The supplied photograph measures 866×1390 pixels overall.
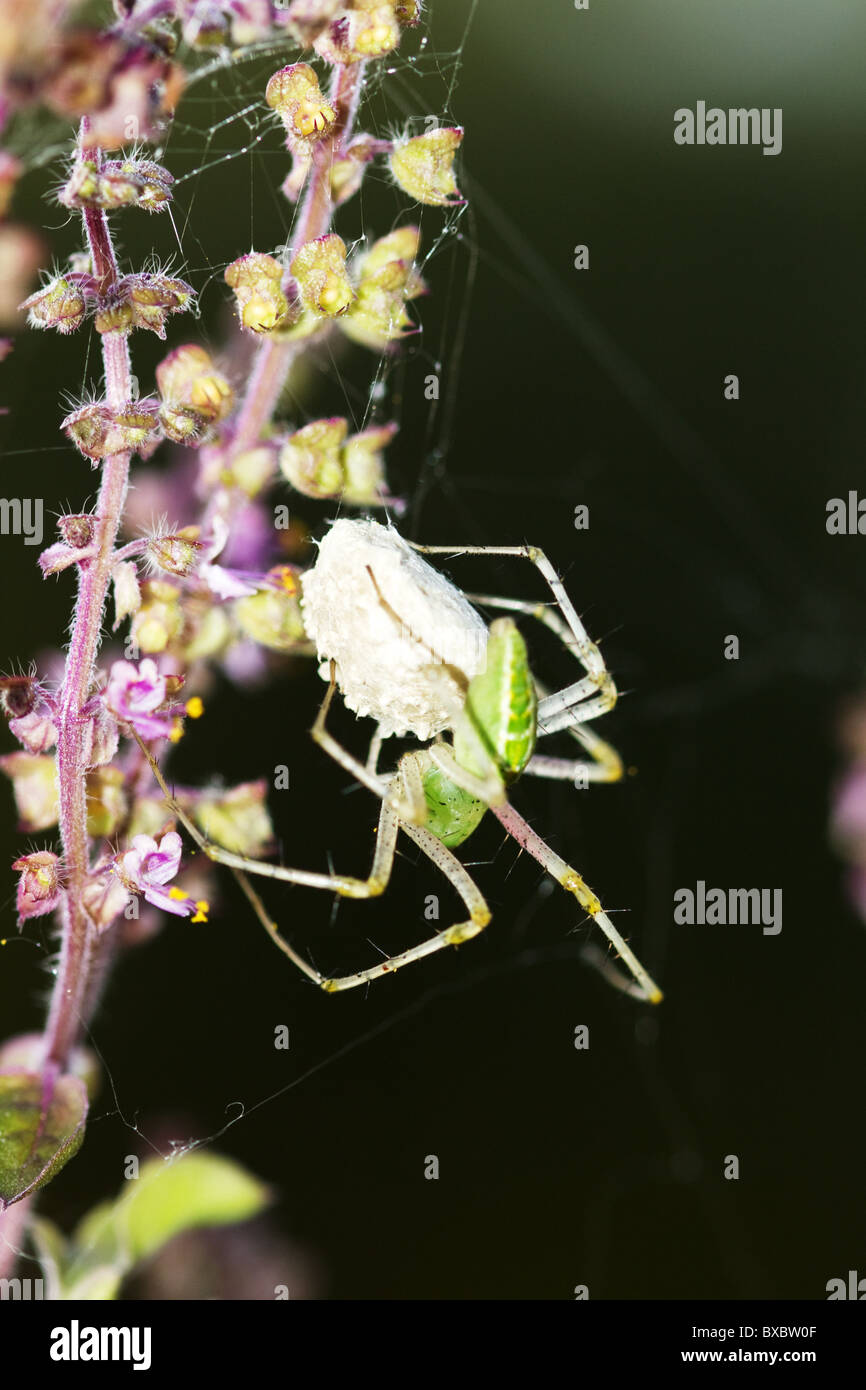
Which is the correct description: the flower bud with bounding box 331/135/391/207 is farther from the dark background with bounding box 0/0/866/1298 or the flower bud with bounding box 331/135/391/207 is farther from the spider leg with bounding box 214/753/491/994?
the spider leg with bounding box 214/753/491/994

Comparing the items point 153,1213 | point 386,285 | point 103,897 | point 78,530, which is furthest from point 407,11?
point 153,1213

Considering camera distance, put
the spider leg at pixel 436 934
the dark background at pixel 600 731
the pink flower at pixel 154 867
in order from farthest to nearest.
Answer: the dark background at pixel 600 731
the spider leg at pixel 436 934
the pink flower at pixel 154 867

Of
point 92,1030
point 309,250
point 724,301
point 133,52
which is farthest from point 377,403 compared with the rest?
point 724,301

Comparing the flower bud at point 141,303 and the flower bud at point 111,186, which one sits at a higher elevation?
the flower bud at point 111,186

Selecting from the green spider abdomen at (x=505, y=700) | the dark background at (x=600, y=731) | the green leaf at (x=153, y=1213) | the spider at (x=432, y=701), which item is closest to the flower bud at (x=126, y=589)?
the spider at (x=432, y=701)

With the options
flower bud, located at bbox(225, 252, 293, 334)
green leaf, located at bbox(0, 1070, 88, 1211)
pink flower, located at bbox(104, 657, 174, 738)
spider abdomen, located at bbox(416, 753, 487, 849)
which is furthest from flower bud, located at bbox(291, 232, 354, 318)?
green leaf, located at bbox(0, 1070, 88, 1211)

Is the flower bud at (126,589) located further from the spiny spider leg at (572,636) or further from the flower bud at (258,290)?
the spiny spider leg at (572,636)
